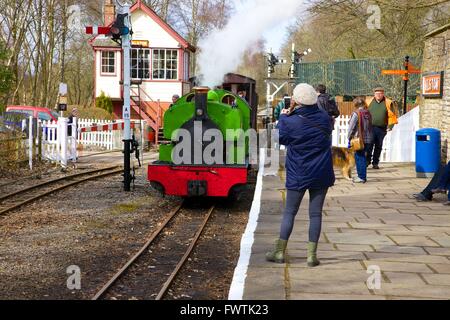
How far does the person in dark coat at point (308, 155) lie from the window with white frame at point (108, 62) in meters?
28.4

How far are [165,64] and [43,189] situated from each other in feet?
69.8

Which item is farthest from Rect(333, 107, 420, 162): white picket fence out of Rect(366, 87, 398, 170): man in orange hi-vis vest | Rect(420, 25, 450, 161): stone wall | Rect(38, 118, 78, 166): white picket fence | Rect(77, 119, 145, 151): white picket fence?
Rect(77, 119, 145, 151): white picket fence

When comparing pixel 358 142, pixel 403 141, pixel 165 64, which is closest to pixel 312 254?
pixel 358 142

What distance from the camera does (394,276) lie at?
229 inches

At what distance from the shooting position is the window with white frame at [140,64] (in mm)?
33375

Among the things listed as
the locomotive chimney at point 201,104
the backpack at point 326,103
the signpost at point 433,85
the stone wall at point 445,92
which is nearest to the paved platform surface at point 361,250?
the locomotive chimney at point 201,104

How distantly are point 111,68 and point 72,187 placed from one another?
2091 cm

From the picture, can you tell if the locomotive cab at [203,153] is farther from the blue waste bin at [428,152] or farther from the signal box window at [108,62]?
the signal box window at [108,62]

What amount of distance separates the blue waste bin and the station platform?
1.65m

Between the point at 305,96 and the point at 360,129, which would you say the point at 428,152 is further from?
the point at 305,96

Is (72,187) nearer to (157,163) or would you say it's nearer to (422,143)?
(157,163)

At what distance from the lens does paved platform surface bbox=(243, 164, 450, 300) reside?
17.6 feet

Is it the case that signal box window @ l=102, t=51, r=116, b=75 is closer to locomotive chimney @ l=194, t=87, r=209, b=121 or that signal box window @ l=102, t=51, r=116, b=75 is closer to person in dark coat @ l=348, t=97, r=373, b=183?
person in dark coat @ l=348, t=97, r=373, b=183
